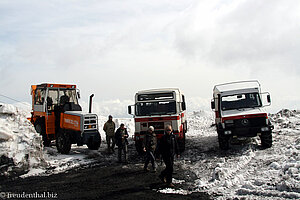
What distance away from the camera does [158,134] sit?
1425 centimetres

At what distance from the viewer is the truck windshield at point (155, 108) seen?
14531mm

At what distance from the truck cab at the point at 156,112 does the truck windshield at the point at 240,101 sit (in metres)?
2.24

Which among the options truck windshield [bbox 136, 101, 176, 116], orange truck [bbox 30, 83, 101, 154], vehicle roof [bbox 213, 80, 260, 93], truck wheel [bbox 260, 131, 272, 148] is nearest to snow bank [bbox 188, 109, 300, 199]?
truck wheel [bbox 260, 131, 272, 148]

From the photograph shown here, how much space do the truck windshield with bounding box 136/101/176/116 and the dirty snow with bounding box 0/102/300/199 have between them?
7.30ft

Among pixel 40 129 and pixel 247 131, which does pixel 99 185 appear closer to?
pixel 247 131

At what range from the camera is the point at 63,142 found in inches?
599

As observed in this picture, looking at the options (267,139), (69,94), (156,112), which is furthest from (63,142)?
(267,139)

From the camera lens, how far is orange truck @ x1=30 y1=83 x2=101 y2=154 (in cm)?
1479

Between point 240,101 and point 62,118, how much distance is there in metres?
8.63

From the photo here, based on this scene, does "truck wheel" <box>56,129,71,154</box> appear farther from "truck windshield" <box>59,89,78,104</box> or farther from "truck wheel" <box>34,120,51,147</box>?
"truck windshield" <box>59,89,78,104</box>

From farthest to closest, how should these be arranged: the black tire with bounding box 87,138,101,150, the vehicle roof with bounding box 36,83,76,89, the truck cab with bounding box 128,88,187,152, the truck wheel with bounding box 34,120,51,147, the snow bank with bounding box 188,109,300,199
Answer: the truck wheel with bounding box 34,120,51,147 < the vehicle roof with bounding box 36,83,76,89 < the black tire with bounding box 87,138,101,150 < the truck cab with bounding box 128,88,187,152 < the snow bank with bounding box 188,109,300,199

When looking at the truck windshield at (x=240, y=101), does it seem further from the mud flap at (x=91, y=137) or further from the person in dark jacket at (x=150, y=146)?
the mud flap at (x=91, y=137)

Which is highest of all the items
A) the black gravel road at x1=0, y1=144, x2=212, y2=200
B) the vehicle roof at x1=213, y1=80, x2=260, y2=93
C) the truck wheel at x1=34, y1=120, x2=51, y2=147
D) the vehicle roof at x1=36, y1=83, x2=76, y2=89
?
the vehicle roof at x1=36, y1=83, x2=76, y2=89

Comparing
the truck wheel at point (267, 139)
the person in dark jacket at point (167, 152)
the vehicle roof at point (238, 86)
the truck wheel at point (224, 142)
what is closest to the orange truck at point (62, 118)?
the truck wheel at point (224, 142)
